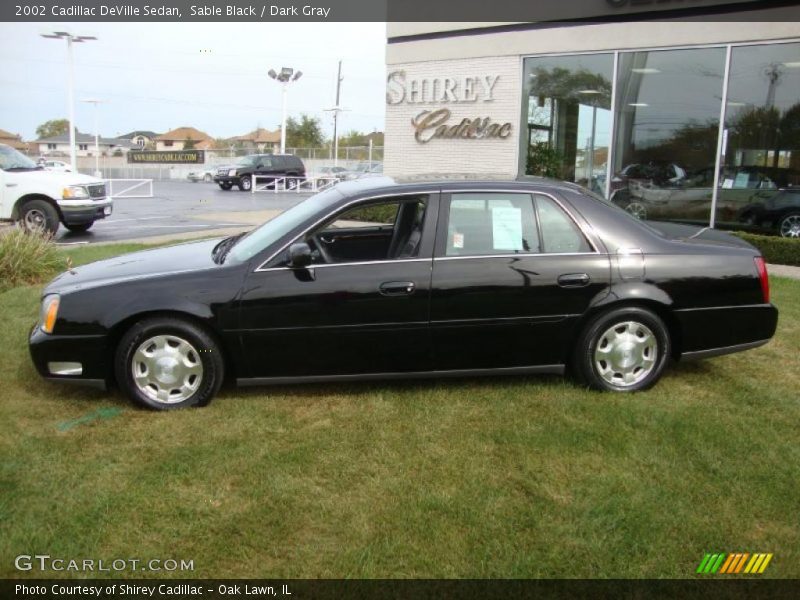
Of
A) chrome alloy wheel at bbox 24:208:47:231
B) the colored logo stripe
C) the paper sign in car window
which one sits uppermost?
the paper sign in car window

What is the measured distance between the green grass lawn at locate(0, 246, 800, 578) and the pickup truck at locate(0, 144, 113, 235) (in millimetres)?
8864

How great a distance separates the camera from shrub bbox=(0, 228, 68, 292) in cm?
824

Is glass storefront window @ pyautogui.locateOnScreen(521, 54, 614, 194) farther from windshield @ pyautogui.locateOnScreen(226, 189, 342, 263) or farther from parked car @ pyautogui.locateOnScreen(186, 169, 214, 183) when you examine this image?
parked car @ pyautogui.locateOnScreen(186, 169, 214, 183)

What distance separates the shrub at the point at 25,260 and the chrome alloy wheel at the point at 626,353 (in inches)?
266

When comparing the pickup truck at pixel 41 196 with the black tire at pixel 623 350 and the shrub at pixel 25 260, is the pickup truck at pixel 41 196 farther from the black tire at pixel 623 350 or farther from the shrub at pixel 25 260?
the black tire at pixel 623 350

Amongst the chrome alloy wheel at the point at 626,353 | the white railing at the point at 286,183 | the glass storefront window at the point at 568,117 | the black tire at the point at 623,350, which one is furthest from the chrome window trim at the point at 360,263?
the white railing at the point at 286,183

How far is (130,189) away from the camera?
28.1 m

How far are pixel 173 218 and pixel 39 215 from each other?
544 centimetres

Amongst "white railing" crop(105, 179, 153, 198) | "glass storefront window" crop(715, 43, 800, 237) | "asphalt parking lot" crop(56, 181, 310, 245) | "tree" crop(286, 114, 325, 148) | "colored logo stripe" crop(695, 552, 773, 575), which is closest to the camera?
"colored logo stripe" crop(695, 552, 773, 575)

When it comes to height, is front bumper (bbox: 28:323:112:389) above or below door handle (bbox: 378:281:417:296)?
below

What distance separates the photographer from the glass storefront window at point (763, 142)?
11.5 m

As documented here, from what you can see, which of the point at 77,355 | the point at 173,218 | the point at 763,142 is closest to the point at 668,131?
the point at 763,142

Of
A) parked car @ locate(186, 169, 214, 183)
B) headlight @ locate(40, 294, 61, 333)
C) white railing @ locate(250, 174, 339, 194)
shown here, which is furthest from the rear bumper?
parked car @ locate(186, 169, 214, 183)

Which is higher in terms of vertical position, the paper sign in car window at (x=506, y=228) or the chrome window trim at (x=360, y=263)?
the paper sign in car window at (x=506, y=228)
